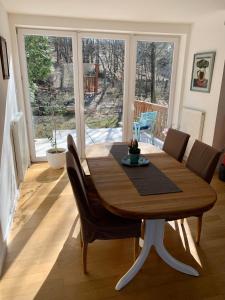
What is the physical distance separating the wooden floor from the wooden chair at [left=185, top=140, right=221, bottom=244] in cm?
24

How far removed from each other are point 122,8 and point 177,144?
1.81 m

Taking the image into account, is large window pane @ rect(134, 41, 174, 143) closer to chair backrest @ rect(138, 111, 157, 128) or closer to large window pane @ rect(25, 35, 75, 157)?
chair backrest @ rect(138, 111, 157, 128)

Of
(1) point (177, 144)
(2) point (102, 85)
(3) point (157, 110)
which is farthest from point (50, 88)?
(1) point (177, 144)

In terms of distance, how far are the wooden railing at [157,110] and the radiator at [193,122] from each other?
412mm

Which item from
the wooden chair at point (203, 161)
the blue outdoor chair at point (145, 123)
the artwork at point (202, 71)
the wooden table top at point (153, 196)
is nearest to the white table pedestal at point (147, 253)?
the wooden table top at point (153, 196)

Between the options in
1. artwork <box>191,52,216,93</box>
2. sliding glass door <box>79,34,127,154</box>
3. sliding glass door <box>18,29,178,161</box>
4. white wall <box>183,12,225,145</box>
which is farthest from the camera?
sliding glass door <box>79,34,127,154</box>

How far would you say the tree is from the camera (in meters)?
3.48

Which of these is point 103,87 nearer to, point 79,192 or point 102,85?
point 102,85

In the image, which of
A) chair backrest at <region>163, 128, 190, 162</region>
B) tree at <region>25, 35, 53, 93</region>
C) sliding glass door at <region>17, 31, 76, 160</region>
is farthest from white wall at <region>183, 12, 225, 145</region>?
tree at <region>25, 35, 53, 93</region>

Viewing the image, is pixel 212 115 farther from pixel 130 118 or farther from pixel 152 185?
pixel 152 185

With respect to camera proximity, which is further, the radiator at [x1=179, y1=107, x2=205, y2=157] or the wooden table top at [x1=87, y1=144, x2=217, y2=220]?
the radiator at [x1=179, y1=107, x2=205, y2=157]

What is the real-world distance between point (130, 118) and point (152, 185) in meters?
2.61

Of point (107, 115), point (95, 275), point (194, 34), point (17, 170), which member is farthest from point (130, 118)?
point (95, 275)

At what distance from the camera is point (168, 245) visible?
2137 millimetres
